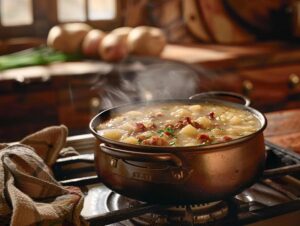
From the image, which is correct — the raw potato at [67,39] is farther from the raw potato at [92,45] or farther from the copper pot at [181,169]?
the copper pot at [181,169]

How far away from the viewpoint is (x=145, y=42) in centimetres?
269

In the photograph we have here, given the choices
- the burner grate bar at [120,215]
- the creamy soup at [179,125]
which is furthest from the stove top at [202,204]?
the creamy soup at [179,125]

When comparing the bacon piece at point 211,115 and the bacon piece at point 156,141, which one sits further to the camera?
the bacon piece at point 211,115

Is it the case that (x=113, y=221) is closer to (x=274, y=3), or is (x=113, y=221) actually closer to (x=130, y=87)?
(x=130, y=87)

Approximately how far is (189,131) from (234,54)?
1741 mm

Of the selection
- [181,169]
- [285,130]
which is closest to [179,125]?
[181,169]

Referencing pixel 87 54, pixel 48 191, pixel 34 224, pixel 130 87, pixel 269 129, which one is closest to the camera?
pixel 34 224

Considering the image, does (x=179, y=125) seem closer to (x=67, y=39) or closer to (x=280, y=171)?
(x=280, y=171)

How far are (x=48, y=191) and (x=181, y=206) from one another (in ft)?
0.85

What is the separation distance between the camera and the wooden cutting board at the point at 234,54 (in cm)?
264

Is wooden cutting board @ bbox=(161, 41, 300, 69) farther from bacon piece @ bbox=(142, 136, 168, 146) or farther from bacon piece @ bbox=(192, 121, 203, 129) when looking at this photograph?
bacon piece @ bbox=(142, 136, 168, 146)

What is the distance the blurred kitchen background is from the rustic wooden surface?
2.75 feet

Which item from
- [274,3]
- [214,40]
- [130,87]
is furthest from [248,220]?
→ [274,3]

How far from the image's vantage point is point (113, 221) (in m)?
0.97
